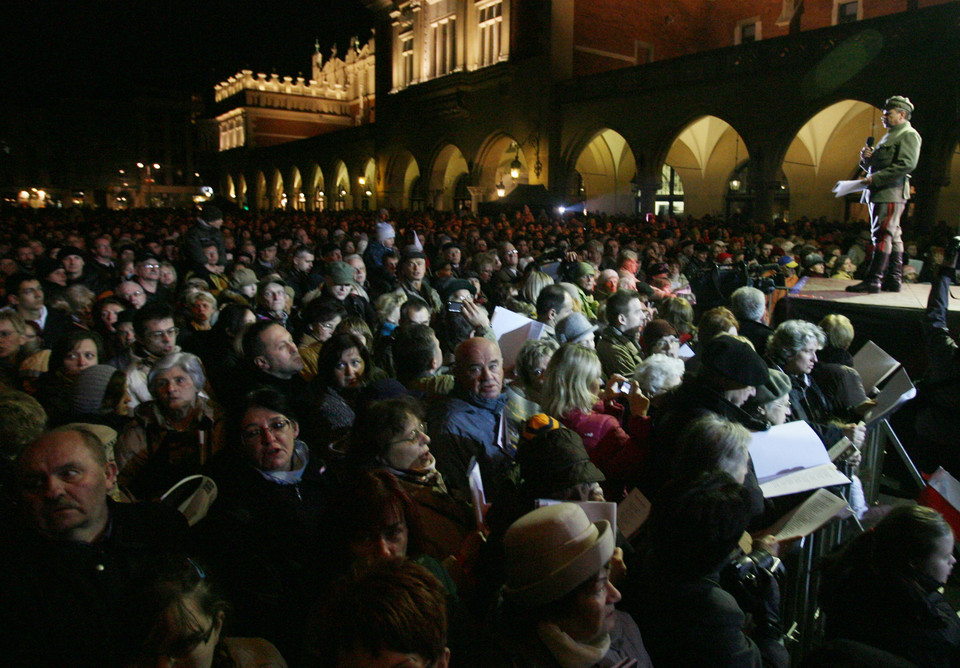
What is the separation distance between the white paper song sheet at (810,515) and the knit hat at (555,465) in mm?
833

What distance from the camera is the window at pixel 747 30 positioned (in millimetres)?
30500

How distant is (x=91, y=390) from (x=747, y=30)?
34.9m

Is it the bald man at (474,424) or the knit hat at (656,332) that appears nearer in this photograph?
the bald man at (474,424)

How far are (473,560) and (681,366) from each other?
7.45 feet

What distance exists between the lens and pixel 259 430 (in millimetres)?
2568

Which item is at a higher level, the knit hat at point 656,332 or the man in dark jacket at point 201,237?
the man in dark jacket at point 201,237

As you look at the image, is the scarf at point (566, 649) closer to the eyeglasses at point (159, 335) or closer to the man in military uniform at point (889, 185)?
the eyeglasses at point (159, 335)

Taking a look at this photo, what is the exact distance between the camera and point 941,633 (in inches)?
82.2

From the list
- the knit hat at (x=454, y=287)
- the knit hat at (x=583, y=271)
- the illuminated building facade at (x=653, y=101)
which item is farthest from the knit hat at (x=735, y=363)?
the illuminated building facade at (x=653, y=101)

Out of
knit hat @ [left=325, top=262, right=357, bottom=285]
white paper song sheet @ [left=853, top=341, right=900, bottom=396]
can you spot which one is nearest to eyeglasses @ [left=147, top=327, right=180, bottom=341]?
knit hat @ [left=325, top=262, right=357, bottom=285]

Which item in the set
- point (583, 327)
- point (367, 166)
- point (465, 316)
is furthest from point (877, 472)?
point (367, 166)

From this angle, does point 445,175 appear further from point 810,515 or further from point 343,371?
point 810,515

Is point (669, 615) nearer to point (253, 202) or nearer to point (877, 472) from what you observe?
point (877, 472)

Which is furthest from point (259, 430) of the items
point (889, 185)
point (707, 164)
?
point (707, 164)
